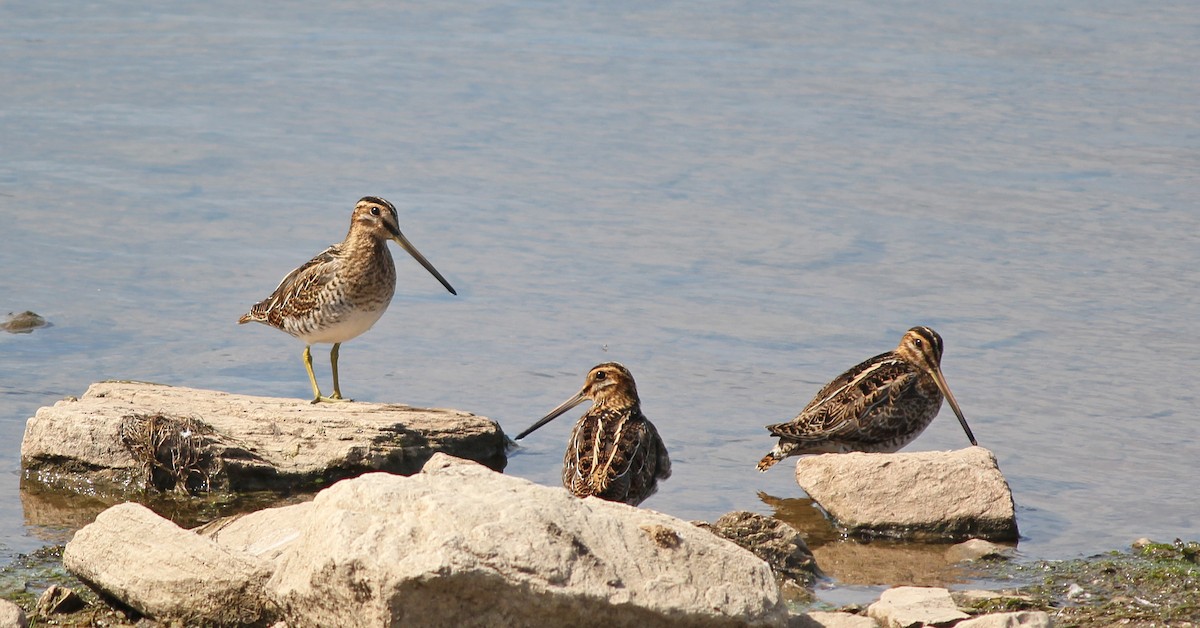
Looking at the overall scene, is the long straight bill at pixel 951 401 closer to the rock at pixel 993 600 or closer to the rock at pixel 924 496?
the rock at pixel 924 496

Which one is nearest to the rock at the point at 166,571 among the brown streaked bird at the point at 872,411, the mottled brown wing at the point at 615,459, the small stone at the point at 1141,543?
Answer: the mottled brown wing at the point at 615,459

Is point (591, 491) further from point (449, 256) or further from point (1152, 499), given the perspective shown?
point (449, 256)

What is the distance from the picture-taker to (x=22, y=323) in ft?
38.5

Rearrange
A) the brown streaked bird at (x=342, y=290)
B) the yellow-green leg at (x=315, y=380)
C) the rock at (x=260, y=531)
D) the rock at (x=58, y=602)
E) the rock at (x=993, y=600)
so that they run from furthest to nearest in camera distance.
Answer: the brown streaked bird at (x=342, y=290) < the yellow-green leg at (x=315, y=380) < the rock at (x=993, y=600) < the rock at (x=58, y=602) < the rock at (x=260, y=531)

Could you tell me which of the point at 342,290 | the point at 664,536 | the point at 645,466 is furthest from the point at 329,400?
the point at 664,536

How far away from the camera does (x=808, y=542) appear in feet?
→ 27.2

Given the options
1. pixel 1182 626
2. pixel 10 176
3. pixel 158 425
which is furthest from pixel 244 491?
pixel 10 176

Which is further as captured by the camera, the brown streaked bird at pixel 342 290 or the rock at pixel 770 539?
the brown streaked bird at pixel 342 290

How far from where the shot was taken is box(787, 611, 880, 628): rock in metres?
6.00

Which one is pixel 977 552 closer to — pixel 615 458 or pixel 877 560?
pixel 877 560

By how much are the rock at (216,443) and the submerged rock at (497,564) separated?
2.87 meters

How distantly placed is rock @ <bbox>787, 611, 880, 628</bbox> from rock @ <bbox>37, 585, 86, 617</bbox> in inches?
109

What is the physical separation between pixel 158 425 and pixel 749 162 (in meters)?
8.72

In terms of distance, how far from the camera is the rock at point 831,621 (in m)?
6.00
